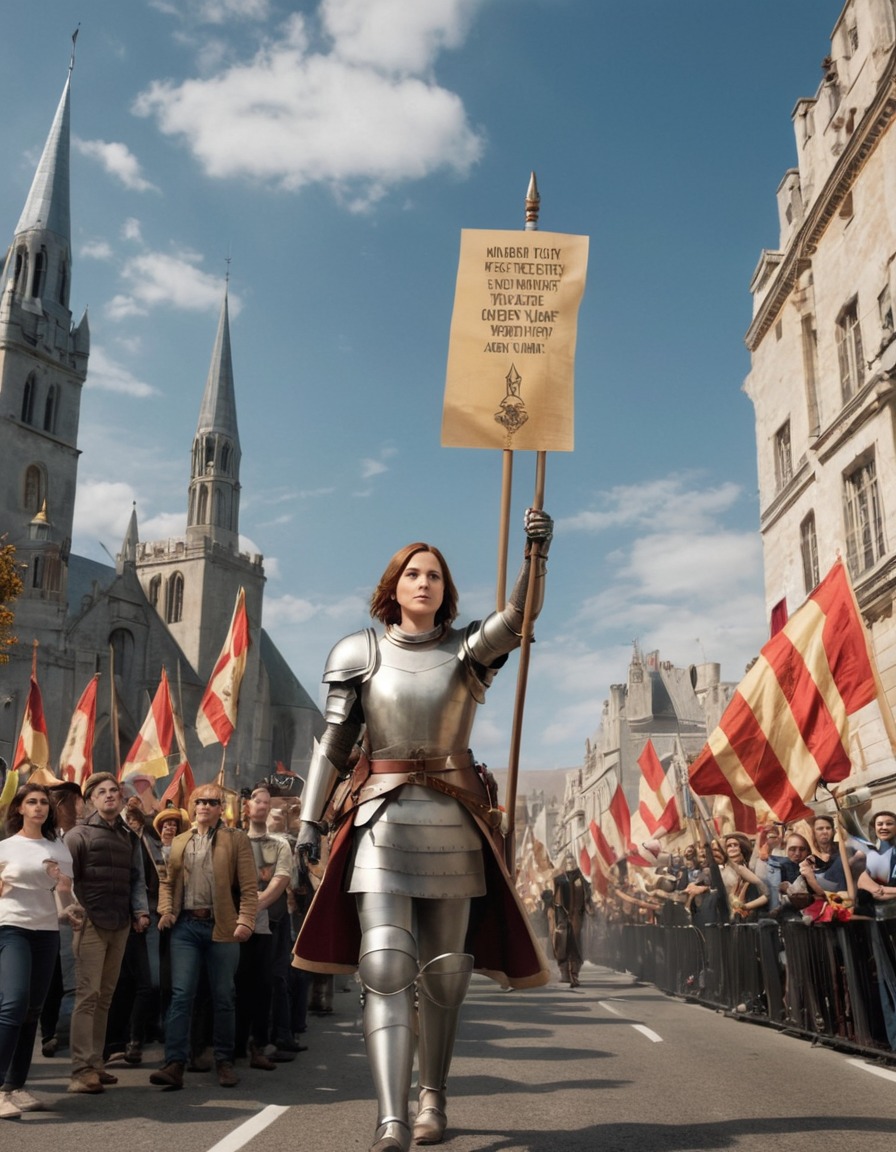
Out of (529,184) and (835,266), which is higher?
(835,266)

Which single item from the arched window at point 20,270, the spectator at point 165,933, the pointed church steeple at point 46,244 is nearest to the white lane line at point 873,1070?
the spectator at point 165,933

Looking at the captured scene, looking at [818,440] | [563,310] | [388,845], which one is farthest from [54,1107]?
[818,440]

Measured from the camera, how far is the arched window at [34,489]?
6181cm

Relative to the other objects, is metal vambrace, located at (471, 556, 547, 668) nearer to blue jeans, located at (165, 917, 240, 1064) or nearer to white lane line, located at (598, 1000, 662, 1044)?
blue jeans, located at (165, 917, 240, 1064)

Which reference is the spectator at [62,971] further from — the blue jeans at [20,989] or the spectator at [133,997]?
the blue jeans at [20,989]

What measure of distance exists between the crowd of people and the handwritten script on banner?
2.27 m

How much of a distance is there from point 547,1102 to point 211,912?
2.53 metres

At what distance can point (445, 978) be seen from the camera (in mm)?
4824

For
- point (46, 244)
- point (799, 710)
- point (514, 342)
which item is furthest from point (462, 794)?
point (46, 244)

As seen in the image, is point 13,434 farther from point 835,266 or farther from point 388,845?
point 388,845

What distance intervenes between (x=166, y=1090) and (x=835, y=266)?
21.8 meters

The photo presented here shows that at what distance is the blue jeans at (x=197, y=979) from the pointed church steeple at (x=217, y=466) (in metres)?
67.6

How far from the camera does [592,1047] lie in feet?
29.7

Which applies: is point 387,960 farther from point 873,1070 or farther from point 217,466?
point 217,466
